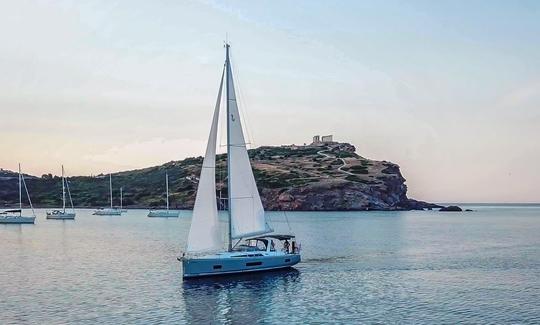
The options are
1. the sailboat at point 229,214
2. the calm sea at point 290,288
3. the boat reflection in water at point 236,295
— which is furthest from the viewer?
the sailboat at point 229,214

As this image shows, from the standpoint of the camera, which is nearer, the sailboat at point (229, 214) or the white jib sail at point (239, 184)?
the sailboat at point (229, 214)

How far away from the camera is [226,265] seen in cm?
5416

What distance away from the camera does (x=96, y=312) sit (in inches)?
1645

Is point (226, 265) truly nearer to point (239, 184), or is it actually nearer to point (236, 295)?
point (236, 295)

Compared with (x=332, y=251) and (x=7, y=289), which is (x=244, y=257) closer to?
(x=7, y=289)

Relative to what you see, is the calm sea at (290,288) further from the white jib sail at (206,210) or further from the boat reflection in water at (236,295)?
the white jib sail at (206,210)

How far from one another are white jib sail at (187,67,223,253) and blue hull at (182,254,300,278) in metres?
1.42

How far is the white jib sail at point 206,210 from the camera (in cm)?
5181

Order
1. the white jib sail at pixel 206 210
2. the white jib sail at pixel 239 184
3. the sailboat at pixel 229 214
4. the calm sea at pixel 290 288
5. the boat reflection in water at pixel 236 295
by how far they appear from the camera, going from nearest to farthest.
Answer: the boat reflection in water at pixel 236 295, the calm sea at pixel 290 288, the white jib sail at pixel 206 210, the sailboat at pixel 229 214, the white jib sail at pixel 239 184

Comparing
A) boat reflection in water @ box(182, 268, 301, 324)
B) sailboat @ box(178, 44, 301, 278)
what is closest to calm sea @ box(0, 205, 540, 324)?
boat reflection in water @ box(182, 268, 301, 324)

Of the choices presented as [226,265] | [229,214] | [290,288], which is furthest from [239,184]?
[290,288]

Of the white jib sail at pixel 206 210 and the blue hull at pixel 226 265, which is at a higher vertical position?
the white jib sail at pixel 206 210

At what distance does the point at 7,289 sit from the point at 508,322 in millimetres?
43001

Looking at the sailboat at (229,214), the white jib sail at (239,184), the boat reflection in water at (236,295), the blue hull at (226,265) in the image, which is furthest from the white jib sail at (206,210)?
the boat reflection in water at (236,295)
